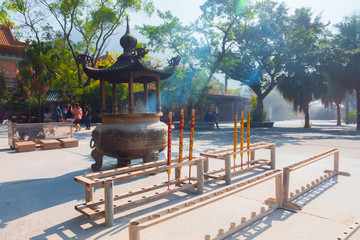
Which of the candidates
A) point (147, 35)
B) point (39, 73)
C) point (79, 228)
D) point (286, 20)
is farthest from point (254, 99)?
point (79, 228)

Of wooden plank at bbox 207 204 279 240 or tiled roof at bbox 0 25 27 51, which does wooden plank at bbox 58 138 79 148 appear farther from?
tiled roof at bbox 0 25 27 51

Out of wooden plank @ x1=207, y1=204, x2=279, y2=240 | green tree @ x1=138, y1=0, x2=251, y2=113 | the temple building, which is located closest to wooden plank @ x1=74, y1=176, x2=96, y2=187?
wooden plank @ x1=207, y1=204, x2=279, y2=240

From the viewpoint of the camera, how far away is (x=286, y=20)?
64.8 feet

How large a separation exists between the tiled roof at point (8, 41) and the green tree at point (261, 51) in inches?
980

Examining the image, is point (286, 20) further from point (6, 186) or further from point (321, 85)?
point (6, 186)

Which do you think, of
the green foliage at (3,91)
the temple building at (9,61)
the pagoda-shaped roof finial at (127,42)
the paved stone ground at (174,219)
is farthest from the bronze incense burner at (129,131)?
the temple building at (9,61)

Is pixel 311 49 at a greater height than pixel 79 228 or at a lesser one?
greater

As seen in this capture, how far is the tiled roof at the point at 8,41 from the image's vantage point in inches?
1165

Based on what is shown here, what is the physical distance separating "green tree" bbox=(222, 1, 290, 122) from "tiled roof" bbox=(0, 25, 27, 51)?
980 inches

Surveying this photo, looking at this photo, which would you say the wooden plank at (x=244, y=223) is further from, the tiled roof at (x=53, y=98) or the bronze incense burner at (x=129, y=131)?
the tiled roof at (x=53, y=98)

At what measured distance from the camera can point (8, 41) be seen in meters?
31.7

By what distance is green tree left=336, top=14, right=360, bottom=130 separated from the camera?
1823 centimetres

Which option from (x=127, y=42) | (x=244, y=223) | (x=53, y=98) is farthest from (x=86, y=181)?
(x=53, y=98)

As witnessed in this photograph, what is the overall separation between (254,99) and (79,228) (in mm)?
24011
